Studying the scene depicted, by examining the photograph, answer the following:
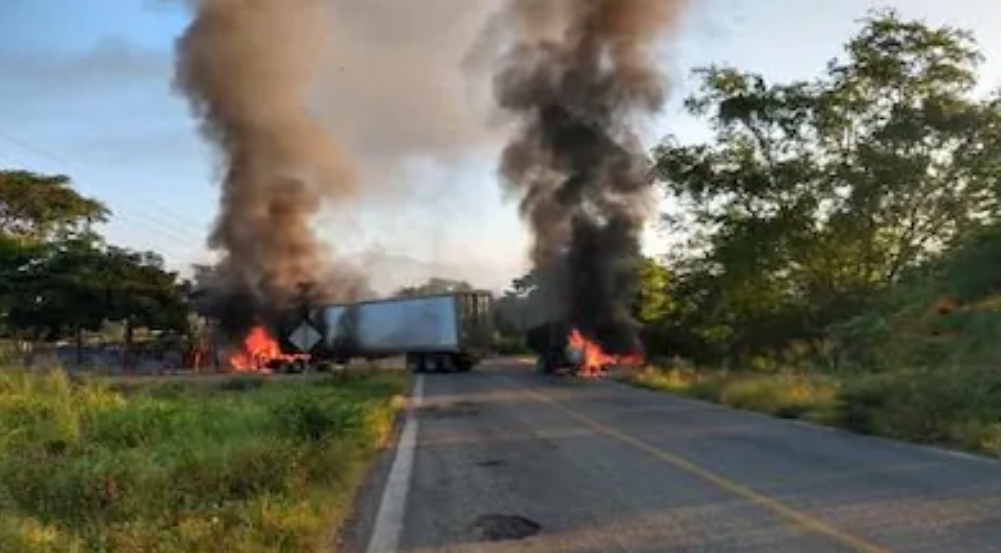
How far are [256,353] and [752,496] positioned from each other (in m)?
47.6

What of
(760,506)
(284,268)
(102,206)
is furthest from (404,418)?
(102,206)

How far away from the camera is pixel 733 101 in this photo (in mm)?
44031

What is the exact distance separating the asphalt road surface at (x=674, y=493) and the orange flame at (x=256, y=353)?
37125 mm

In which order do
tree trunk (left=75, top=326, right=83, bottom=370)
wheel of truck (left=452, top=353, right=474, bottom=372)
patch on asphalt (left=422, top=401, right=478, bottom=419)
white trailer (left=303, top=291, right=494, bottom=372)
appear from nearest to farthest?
patch on asphalt (left=422, top=401, right=478, bottom=419)
white trailer (left=303, top=291, right=494, bottom=372)
wheel of truck (left=452, top=353, right=474, bottom=372)
tree trunk (left=75, top=326, right=83, bottom=370)

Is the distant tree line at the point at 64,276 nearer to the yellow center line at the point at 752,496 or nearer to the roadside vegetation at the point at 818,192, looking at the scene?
the roadside vegetation at the point at 818,192

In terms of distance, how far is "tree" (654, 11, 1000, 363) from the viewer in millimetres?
40406

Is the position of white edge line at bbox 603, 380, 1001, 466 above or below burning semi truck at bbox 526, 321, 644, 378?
below

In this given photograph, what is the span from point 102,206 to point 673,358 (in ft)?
113

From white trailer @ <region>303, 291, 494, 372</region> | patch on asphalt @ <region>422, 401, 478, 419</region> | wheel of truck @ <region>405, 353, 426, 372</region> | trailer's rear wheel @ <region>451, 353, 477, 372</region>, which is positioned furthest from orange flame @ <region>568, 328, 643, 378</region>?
patch on asphalt @ <region>422, 401, 478, 419</region>

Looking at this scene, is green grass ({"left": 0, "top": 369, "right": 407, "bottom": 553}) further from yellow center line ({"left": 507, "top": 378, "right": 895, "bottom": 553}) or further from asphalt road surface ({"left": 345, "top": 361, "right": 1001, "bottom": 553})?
yellow center line ({"left": 507, "top": 378, "right": 895, "bottom": 553})

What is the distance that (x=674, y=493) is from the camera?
1145 centimetres

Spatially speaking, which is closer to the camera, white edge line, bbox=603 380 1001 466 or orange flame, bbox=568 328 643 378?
white edge line, bbox=603 380 1001 466

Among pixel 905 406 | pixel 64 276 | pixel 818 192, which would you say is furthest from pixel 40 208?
pixel 905 406

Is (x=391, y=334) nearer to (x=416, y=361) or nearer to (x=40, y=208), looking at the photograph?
(x=416, y=361)
